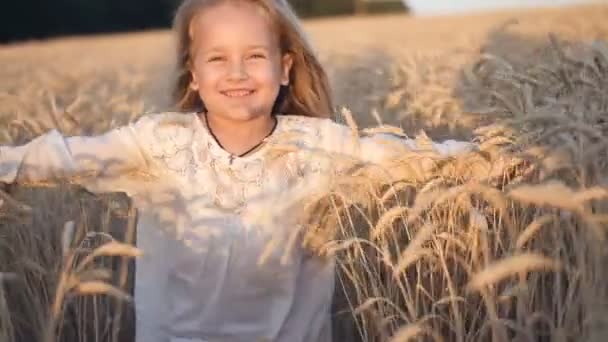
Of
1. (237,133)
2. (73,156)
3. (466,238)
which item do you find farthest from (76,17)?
(466,238)

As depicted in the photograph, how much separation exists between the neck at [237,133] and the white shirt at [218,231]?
5 centimetres

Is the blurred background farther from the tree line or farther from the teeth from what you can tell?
Answer: the teeth

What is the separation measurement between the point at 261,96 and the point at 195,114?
7.9 inches

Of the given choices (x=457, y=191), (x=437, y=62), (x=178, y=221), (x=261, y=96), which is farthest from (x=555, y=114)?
(x=437, y=62)

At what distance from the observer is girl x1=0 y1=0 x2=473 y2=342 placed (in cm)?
196

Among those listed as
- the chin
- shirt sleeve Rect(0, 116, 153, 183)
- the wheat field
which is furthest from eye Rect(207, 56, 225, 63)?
the wheat field

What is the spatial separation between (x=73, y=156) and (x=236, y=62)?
461 mm

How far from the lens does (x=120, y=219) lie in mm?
2494

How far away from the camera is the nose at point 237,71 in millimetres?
1979

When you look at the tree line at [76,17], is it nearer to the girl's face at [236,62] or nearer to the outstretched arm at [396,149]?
the girl's face at [236,62]

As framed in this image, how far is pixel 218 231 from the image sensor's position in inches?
77.2

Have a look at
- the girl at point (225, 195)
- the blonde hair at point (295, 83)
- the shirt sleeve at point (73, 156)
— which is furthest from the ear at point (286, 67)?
the shirt sleeve at point (73, 156)

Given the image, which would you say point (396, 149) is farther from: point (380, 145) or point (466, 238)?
point (466, 238)

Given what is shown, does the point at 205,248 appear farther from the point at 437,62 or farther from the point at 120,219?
the point at 437,62
